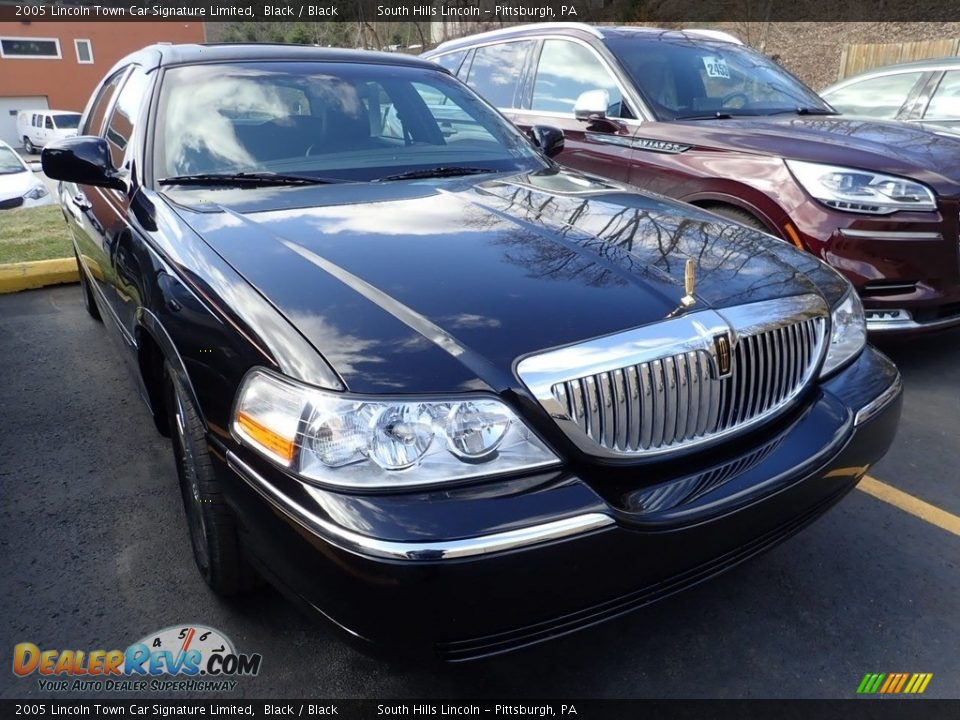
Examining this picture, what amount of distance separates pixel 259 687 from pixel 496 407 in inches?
44.2

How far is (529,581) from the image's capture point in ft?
4.97

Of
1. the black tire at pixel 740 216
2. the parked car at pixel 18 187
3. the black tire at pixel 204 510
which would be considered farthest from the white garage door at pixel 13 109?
the black tire at pixel 204 510

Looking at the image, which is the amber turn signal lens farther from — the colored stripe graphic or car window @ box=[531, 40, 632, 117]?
car window @ box=[531, 40, 632, 117]

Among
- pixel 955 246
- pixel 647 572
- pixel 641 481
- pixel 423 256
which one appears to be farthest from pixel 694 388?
pixel 955 246

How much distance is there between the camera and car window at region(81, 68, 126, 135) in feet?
12.8

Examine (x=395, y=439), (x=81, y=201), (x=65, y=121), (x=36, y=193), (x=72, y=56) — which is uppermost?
(x=395, y=439)

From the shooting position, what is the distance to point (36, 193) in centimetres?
1210

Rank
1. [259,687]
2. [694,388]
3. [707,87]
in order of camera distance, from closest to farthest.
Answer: [694,388] < [259,687] < [707,87]

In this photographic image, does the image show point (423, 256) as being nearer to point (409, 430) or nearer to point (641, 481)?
point (409, 430)

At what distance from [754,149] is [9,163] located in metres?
13.3

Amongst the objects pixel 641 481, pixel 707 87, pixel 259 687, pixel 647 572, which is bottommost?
pixel 259 687

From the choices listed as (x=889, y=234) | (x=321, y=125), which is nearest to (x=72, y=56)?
(x=321, y=125)

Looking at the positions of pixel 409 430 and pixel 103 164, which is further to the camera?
pixel 103 164

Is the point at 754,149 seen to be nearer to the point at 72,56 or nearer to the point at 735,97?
the point at 735,97
